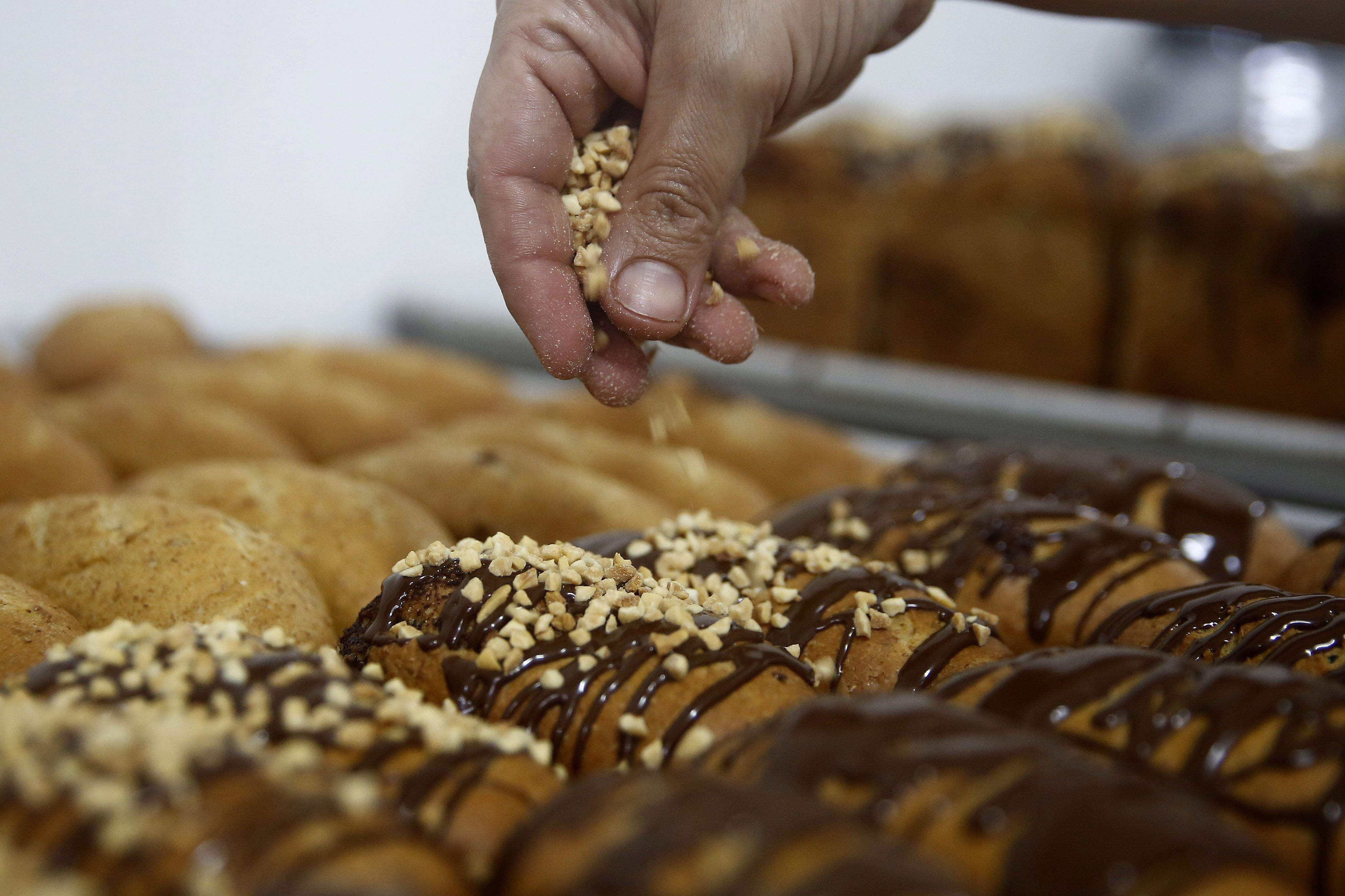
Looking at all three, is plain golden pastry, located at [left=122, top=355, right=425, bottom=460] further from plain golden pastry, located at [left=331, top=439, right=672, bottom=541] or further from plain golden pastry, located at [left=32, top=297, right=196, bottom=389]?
plain golden pastry, located at [left=331, top=439, right=672, bottom=541]

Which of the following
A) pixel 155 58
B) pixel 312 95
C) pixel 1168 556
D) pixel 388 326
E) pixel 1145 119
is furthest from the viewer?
pixel 1145 119

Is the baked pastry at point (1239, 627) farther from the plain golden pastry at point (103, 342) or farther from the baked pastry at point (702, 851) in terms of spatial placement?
the plain golden pastry at point (103, 342)

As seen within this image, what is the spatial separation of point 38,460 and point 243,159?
10.0 ft

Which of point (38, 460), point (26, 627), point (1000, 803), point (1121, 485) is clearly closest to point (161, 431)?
point (38, 460)

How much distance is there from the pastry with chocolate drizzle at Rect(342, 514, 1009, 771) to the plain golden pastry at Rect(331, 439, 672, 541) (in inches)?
23.1

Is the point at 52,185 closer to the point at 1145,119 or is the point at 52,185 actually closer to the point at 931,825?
the point at 931,825

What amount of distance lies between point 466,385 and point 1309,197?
3.16m

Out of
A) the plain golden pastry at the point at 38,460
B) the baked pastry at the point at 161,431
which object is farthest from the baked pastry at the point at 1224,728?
the baked pastry at the point at 161,431

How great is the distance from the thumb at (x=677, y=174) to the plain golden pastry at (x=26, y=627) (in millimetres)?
954

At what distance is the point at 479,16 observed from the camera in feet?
13.2

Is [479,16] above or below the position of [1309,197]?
above

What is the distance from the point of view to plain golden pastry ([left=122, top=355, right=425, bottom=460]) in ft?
10.6

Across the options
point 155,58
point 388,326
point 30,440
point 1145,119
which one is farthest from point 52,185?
point 1145,119

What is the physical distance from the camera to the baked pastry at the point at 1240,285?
4230 millimetres
